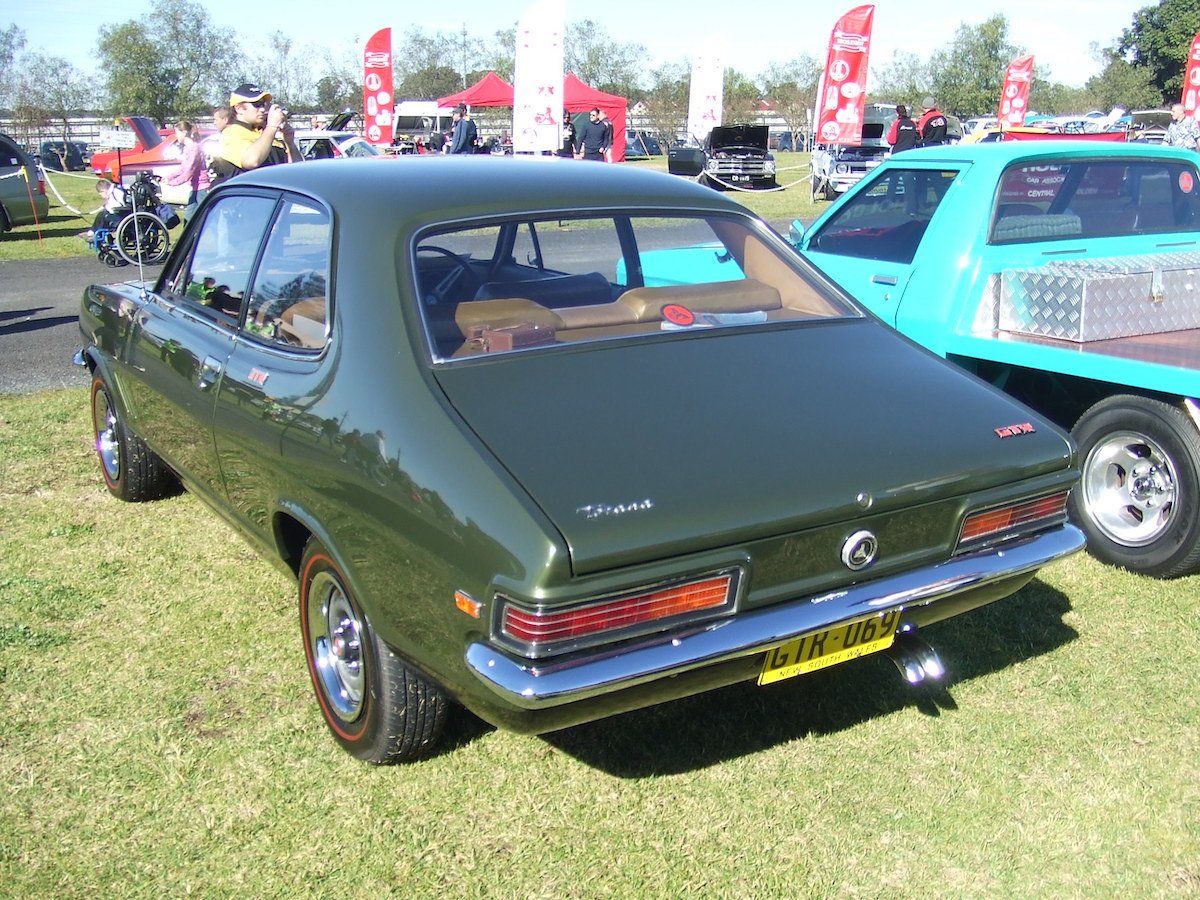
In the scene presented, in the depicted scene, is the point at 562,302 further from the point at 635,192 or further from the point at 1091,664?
the point at 1091,664

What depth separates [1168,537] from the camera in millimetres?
4195

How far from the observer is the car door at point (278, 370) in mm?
2982

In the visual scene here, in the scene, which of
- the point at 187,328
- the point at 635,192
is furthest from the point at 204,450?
the point at 635,192

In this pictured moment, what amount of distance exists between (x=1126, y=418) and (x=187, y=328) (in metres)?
3.64

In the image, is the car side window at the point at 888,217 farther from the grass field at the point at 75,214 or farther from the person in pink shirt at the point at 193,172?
the person in pink shirt at the point at 193,172

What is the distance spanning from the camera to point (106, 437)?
5.23 m

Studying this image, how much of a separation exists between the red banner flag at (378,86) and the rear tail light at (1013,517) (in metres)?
22.8

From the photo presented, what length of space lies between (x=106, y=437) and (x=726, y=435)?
3.74 metres

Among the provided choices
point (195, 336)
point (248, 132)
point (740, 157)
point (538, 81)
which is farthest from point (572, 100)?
point (195, 336)

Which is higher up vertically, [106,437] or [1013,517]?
[1013,517]

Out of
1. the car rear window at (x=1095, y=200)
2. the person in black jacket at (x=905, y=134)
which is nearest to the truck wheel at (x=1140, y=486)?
the car rear window at (x=1095, y=200)

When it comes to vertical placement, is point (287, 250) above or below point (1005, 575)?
above

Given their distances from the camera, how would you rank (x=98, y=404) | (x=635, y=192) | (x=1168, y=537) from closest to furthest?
(x=635, y=192) → (x=1168, y=537) → (x=98, y=404)

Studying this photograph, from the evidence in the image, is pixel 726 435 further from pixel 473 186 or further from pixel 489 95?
pixel 489 95
